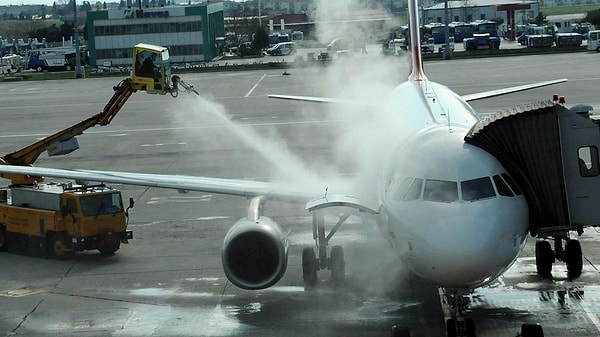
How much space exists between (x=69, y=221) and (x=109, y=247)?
1315mm

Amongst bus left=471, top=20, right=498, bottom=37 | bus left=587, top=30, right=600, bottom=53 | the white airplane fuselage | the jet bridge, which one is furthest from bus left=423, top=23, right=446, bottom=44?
the white airplane fuselage

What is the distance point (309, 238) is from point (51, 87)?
2835 inches

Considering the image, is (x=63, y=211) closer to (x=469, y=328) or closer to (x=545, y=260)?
(x=545, y=260)

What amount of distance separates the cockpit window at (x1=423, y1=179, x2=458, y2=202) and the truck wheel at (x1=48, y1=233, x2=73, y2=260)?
1330 cm

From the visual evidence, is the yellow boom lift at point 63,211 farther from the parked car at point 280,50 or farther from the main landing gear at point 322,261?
the parked car at point 280,50

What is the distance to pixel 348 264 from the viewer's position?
87.4 feet

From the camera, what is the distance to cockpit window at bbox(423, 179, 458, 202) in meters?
18.9

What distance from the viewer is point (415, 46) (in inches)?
1310

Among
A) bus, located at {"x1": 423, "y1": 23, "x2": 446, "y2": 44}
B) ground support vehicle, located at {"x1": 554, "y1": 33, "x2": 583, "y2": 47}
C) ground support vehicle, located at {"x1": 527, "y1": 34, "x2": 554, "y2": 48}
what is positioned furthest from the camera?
bus, located at {"x1": 423, "y1": 23, "x2": 446, "y2": 44}

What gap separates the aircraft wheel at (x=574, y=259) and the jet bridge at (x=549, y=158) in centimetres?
420

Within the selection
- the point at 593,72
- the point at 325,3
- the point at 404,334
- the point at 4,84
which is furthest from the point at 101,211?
the point at 4,84

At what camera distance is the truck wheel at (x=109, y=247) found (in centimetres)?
2917

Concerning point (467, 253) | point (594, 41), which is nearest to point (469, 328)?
point (467, 253)

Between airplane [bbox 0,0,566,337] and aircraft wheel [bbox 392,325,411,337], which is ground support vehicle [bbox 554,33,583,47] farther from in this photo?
aircraft wheel [bbox 392,325,411,337]
